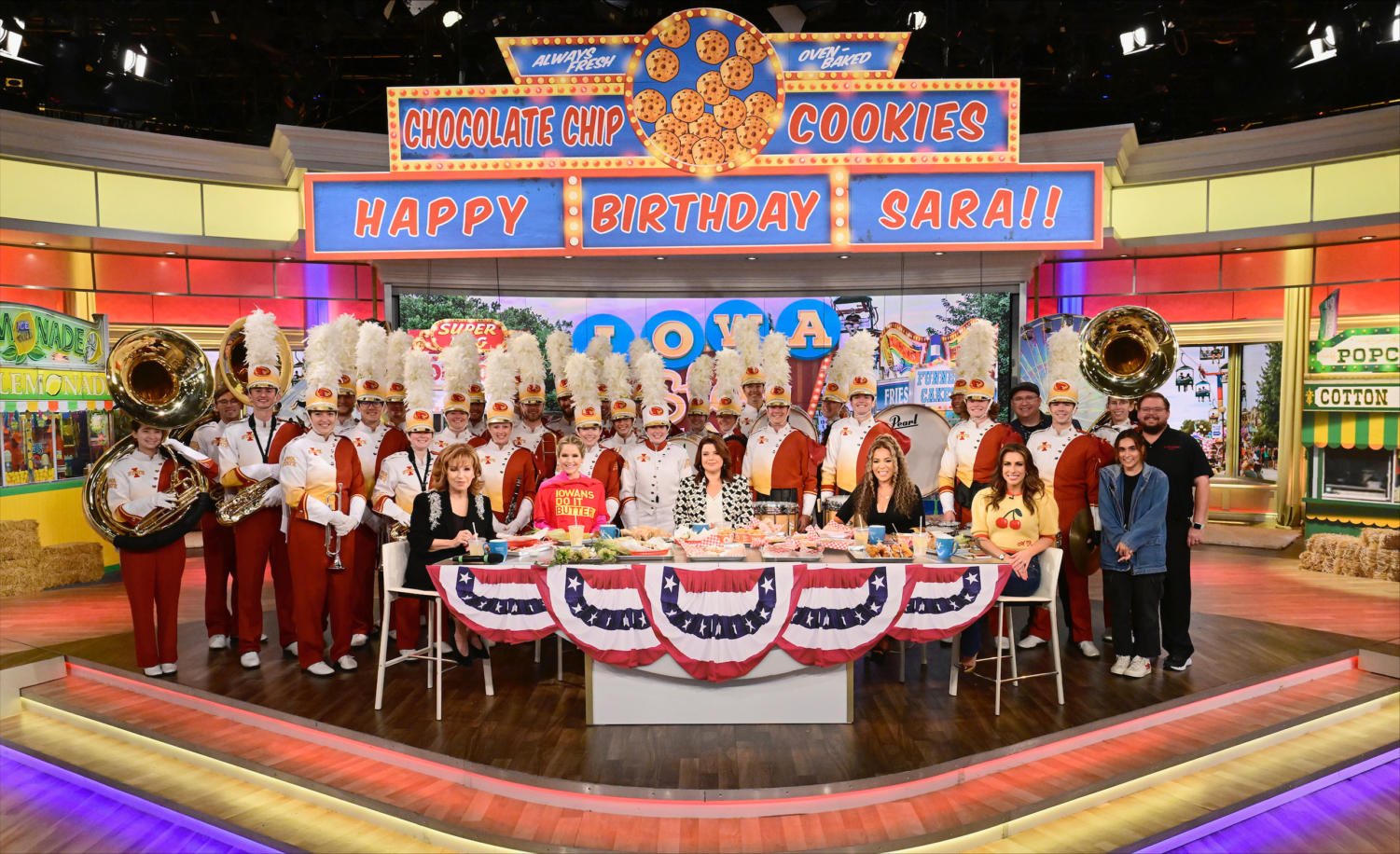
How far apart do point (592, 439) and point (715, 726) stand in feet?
7.25

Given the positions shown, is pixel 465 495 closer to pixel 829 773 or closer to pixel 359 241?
pixel 829 773

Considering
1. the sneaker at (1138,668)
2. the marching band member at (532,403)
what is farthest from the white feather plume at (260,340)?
the sneaker at (1138,668)

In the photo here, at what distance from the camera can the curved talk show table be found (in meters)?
A: 4.05

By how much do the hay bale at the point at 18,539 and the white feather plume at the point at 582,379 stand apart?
17.9 feet

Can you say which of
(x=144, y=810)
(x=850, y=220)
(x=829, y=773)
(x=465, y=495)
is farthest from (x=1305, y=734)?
(x=144, y=810)

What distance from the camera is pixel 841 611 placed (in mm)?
4102

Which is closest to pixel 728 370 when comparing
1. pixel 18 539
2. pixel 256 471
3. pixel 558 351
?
pixel 558 351

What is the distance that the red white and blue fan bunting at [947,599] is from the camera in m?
4.18

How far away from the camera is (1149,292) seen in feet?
33.8

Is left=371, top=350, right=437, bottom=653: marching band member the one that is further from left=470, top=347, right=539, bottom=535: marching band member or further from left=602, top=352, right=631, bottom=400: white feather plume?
left=602, top=352, right=631, bottom=400: white feather plume

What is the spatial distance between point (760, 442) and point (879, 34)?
11.0 ft

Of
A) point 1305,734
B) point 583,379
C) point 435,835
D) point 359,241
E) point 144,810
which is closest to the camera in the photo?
point 435,835

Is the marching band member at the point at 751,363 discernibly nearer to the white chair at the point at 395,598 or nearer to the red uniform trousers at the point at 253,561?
the white chair at the point at 395,598

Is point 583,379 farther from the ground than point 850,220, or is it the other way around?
point 850,220
